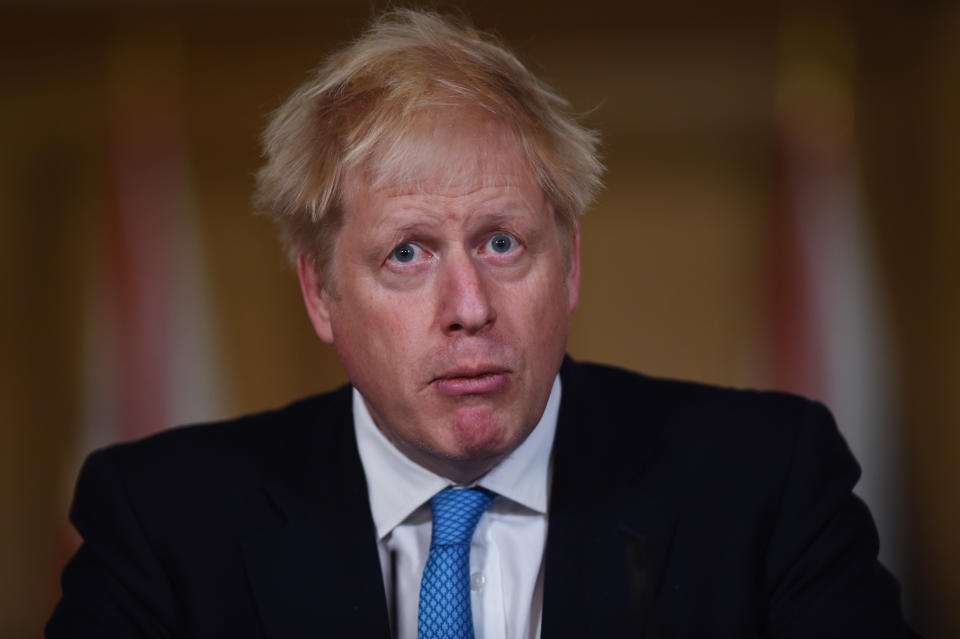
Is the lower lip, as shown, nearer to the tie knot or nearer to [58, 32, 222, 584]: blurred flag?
the tie knot

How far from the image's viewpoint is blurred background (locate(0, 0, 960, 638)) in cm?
379

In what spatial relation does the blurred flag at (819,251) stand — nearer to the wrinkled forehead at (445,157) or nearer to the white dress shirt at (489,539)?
the white dress shirt at (489,539)

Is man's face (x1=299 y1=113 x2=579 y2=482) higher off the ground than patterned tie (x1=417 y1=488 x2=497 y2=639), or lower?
higher

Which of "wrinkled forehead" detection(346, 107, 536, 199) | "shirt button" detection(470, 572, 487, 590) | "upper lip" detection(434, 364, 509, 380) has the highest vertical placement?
"wrinkled forehead" detection(346, 107, 536, 199)

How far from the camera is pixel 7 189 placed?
4.05m

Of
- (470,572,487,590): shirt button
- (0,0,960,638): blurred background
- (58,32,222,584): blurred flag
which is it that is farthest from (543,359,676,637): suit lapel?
(58,32,222,584): blurred flag

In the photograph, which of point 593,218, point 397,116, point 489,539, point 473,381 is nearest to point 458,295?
point 473,381

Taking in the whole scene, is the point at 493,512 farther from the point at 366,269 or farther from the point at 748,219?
the point at 748,219

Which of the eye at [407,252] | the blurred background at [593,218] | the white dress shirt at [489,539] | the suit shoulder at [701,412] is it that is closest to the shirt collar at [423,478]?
the white dress shirt at [489,539]

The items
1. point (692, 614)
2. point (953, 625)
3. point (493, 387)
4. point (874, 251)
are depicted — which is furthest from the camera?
point (874, 251)

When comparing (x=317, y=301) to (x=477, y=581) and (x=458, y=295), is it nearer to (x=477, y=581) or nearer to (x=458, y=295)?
(x=458, y=295)

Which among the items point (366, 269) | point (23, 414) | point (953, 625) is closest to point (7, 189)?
point (23, 414)

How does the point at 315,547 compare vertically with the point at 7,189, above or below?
below

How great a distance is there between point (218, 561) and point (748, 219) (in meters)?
2.75
